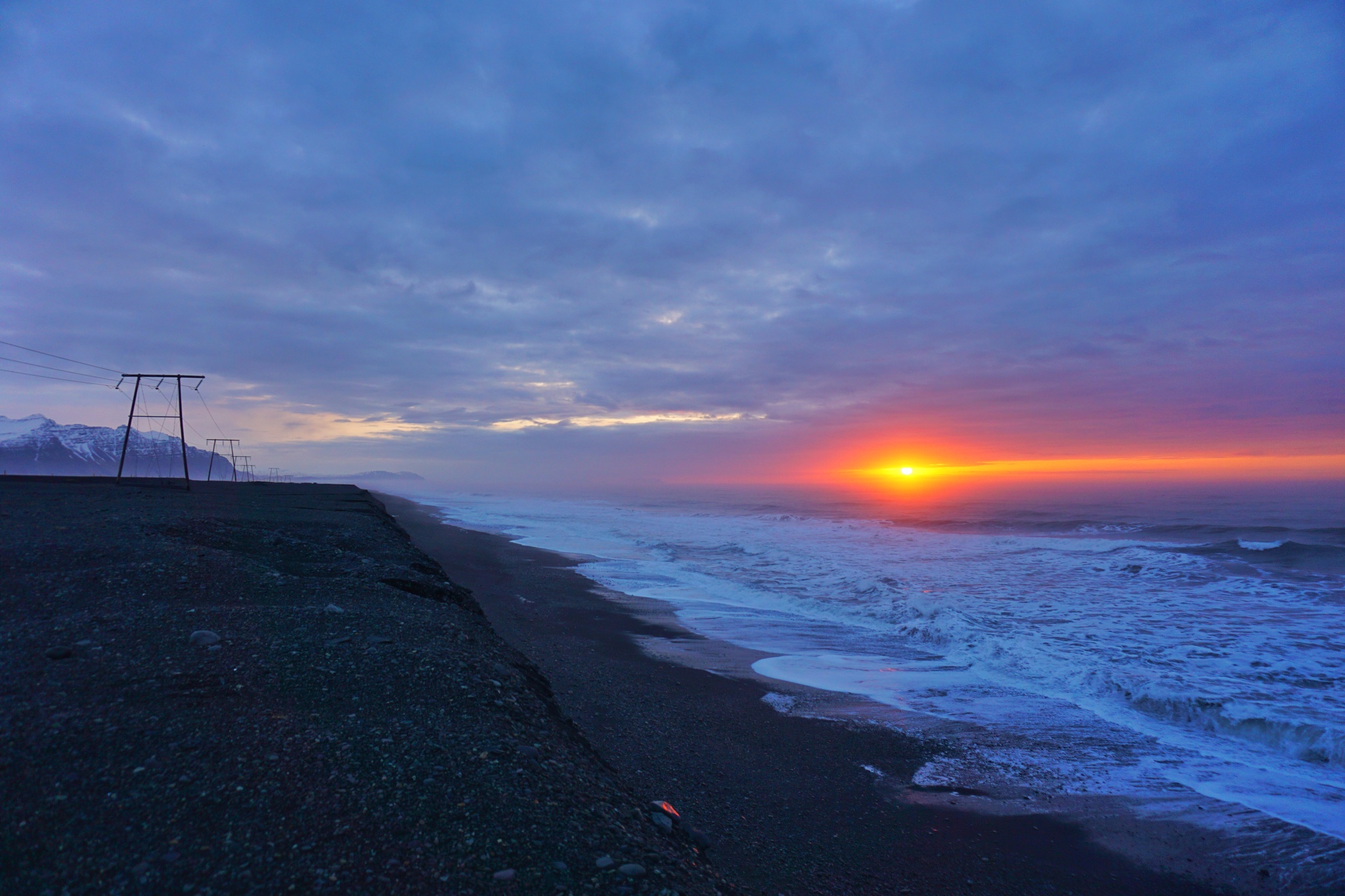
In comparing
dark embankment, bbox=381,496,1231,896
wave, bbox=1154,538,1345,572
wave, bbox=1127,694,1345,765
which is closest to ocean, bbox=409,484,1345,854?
wave, bbox=1127,694,1345,765

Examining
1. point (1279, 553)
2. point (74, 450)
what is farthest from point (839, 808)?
point (74, 450)

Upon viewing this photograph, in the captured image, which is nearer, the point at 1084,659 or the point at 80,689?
the point at 80,689

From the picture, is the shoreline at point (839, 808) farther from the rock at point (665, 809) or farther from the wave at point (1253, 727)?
the wave at point (1253, 727)

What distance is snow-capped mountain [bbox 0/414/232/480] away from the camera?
396 feet

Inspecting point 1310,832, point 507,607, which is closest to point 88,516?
point 507,607

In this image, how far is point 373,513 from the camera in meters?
27.7

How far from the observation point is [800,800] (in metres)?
5.23

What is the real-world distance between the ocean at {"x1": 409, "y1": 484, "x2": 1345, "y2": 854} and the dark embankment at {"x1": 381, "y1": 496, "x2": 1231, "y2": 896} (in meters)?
0.69

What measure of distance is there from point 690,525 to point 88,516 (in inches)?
1208

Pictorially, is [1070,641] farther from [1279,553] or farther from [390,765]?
[1279,553]

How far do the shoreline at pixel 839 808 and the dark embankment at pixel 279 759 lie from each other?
3.37ft

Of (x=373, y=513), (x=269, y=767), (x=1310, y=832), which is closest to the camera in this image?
(x=269, y=767)

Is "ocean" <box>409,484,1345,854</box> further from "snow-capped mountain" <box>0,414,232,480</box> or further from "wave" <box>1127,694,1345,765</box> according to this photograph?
"snow-capped mountain" <box>0,414,232,480</box>

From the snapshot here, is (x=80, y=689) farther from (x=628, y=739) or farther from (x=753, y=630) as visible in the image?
(x=753, y=630)
